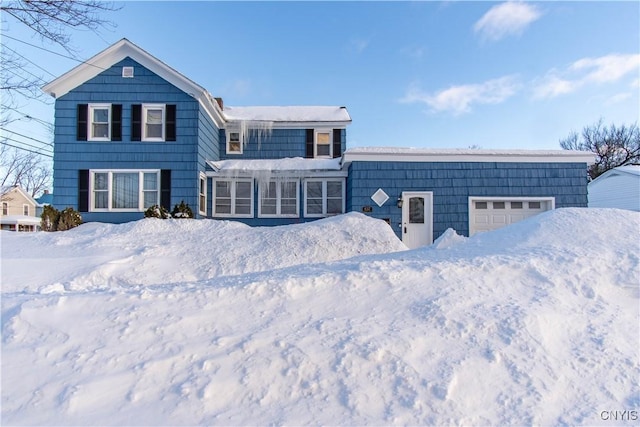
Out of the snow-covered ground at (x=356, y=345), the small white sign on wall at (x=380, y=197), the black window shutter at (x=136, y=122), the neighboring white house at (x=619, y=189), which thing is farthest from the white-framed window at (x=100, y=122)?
the neighboring white house at (x=619, y=189)

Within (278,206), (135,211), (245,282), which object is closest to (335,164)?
(278,206)

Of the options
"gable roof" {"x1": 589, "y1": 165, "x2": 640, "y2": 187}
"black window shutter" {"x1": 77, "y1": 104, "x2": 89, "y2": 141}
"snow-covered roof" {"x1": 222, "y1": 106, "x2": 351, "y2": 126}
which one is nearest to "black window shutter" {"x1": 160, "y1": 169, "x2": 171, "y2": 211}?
"black window shutter" {"x1": 77, "y1": 104, "x2": 89, "y2": 141}

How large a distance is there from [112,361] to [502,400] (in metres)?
2.76

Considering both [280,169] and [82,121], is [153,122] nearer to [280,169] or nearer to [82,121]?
[82,121]

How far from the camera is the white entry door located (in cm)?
1238

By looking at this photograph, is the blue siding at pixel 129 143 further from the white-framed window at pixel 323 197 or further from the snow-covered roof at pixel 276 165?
the white-framed window at pixel 323 197

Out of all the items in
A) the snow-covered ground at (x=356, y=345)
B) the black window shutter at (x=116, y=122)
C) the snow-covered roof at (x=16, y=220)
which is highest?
the black window shutter at (x=116, y=122)

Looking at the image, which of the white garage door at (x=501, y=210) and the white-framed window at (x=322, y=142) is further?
the white-framed window at (x=322, y=142)

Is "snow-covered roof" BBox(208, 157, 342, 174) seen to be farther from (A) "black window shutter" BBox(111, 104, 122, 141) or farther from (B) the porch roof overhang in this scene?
(A) "black window shutter" BBox(111, 104, 122, 141)

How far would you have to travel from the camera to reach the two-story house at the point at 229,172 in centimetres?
1236

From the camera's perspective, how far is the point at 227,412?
2496 millimetres

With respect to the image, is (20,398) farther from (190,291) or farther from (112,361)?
(190,291)

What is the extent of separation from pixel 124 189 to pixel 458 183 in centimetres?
1117

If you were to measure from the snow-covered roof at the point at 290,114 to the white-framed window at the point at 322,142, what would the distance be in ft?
1.56
